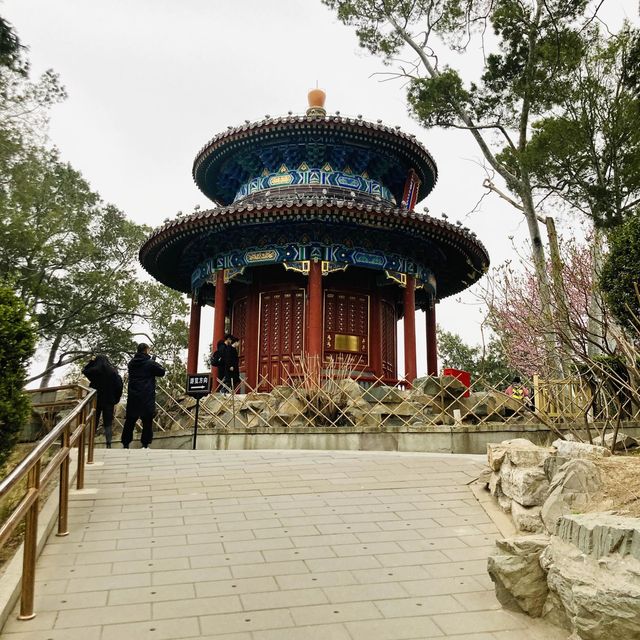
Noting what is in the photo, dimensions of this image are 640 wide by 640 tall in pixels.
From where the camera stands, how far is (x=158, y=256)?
17000 millimetres

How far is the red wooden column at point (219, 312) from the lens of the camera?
15.1 m

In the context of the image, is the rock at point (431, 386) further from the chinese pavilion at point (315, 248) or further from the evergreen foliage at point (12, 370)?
the evergreen foliage at point (12, 370)

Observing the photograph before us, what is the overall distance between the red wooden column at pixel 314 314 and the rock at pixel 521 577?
31.3 feet

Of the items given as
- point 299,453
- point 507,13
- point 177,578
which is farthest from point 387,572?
point 507,13

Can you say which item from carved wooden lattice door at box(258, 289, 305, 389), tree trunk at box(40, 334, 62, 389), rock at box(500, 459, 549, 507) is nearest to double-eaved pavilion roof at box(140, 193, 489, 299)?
carved wooden lattice door at box(258, 289, 305, 389)

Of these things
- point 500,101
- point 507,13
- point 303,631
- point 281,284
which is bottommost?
point 303,631

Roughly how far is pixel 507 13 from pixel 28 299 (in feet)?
59.7

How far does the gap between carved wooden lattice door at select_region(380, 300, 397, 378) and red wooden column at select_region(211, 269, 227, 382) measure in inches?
165

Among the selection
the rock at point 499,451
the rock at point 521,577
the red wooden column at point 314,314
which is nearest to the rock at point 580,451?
the rock at point 499,451

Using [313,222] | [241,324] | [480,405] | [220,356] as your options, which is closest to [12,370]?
[480,405]

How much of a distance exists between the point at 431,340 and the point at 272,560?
48.2 feet

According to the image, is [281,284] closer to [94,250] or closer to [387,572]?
[94,250]

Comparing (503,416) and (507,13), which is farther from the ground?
(507,13)

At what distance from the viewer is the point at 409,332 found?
15.5 meters
